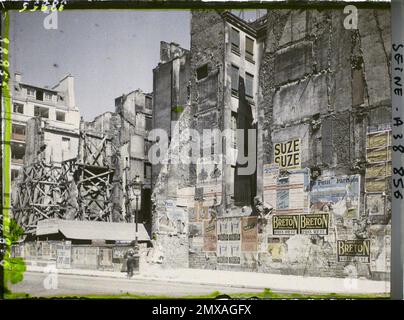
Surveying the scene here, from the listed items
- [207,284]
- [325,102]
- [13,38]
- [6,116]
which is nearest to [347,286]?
[207,284]

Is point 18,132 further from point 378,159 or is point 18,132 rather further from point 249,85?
point 378,159

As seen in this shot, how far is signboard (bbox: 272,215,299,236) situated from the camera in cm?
673

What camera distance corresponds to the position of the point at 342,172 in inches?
263

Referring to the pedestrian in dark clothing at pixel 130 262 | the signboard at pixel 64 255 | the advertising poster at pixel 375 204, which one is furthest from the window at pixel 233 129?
the signboard at pixel 64 255

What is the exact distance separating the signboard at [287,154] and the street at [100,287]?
1.66 m

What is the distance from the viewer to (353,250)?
6582mm

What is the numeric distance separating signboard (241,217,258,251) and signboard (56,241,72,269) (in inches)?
88.8

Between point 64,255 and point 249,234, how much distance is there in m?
2.42

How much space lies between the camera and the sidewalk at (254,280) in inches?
259

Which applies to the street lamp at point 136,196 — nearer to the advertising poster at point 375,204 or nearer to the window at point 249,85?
the window at point 249,85

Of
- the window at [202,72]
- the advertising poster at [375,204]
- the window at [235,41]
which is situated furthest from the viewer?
the window at [202,72]

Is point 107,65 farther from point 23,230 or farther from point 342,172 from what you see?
point 342,172

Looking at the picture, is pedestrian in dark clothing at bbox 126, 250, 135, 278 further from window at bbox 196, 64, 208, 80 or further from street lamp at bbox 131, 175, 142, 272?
window at bbox 196, 64, 208, 80
